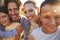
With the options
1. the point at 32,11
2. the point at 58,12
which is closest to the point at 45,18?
the point at 58,12

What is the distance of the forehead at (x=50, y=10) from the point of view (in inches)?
26.6

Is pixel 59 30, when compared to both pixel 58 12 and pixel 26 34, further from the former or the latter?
pixel 26 34

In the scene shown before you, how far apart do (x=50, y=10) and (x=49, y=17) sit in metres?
0.03

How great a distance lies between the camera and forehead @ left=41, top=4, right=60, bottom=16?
2.22 feet

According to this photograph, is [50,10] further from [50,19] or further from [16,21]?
[16,21]

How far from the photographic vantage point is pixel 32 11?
93 centimetres

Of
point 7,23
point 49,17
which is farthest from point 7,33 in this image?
point 49,17

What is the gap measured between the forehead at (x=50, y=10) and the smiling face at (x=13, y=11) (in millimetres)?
246

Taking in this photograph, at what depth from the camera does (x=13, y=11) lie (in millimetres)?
913

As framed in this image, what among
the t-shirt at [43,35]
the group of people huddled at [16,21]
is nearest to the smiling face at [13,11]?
the group of people huddled at [16,21]

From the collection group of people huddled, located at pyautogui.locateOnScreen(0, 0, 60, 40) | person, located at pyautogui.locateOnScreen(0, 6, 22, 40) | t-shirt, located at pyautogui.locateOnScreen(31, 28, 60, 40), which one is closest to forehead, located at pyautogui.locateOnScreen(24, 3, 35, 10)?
group of people huddled, located at pyautogui.locateOnScreen(0, 0, 60, 40)

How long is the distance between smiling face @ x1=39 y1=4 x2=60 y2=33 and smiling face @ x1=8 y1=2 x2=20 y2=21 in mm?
243

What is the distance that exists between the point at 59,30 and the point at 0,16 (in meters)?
0.35

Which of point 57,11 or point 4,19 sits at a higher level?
point 57,11
